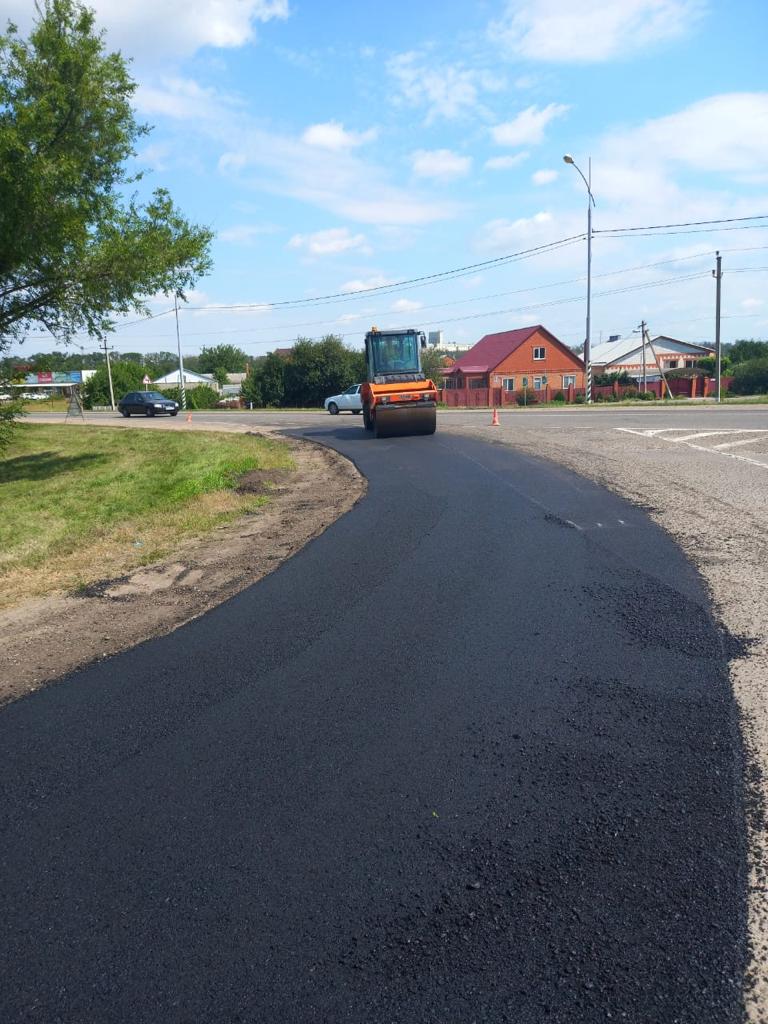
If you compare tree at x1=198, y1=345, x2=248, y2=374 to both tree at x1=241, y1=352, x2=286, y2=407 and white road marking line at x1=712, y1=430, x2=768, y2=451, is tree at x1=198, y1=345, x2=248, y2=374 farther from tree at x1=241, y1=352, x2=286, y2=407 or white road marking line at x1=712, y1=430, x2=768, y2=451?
white road marking line at x1=712, y1=430, x2=768, y2=451

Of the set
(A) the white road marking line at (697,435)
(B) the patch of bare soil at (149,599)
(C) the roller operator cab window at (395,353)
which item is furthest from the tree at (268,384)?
(B) the patch of bare soil at (149,599)

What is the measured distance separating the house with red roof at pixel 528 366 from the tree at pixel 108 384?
32.4 m

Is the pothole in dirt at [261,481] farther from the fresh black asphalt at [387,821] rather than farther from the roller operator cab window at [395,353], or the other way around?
the fresh black asphalt at [387,821]

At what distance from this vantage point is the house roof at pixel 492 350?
68250 millimetres

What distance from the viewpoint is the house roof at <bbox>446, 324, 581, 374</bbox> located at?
68.2 meters

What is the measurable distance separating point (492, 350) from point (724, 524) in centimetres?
6517

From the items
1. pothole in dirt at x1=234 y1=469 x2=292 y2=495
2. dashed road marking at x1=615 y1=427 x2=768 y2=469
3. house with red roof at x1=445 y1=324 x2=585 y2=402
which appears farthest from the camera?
house with red roof at x1=445 y1=324 x2=585 y2=402

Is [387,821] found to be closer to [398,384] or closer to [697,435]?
[697,435]

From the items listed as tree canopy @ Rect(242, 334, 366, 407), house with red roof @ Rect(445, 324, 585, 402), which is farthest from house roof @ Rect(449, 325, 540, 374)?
tree canopy @ Rect(242, 334, 366, 407)

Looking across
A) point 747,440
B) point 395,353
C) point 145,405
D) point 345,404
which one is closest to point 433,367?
point 145,405

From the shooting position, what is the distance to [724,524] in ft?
29.6

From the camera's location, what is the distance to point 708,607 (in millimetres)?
6082

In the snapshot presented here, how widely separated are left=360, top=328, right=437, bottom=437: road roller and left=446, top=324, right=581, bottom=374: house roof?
159ft

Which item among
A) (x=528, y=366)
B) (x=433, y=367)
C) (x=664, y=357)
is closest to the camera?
(x=528, y=366)
